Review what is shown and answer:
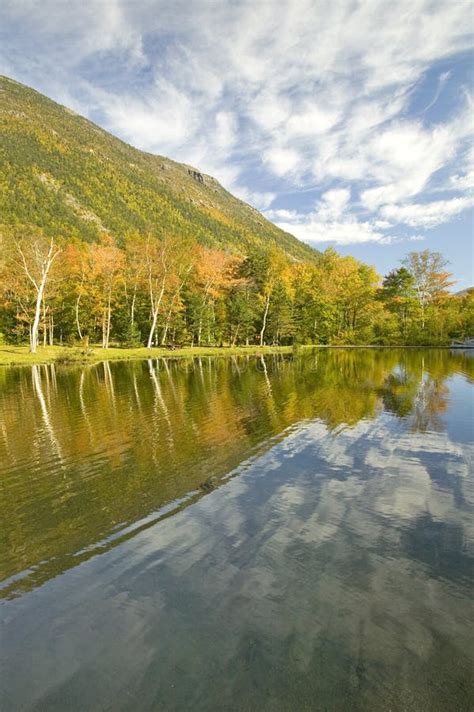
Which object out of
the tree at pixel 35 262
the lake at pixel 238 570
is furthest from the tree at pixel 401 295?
the lake at pixel 238 570

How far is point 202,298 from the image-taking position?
207 feet

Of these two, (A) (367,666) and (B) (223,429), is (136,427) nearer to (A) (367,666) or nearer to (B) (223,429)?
(B) (223,429)

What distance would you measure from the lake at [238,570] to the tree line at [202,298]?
41.1 meters

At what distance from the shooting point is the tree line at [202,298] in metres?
56.6

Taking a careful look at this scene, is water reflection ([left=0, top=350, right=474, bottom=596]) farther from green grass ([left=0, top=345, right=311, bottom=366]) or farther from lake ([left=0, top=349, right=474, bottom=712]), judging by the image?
green grass ([left=0, top=345, right=311, bottom=366])

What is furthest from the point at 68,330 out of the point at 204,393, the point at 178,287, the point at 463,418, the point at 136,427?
the point at 463,418

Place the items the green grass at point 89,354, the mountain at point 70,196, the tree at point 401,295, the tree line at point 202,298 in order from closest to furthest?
1. the green grass at point 89,354
2. the tree line at point 202,298
3. the tree at point 401,295
4. the mountain at point 70,196

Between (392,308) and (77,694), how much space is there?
292 feet

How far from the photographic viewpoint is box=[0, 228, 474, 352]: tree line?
56594mm

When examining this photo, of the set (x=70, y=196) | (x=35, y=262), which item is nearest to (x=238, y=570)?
(x=35, y=262)

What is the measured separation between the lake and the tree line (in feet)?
135

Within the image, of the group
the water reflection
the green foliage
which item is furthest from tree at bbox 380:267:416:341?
the water reflection

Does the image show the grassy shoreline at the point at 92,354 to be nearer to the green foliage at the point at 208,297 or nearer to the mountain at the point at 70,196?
the green foliage at the point at 208,297

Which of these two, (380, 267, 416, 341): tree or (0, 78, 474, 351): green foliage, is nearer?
(0, 78, 474, 351): green foliage
